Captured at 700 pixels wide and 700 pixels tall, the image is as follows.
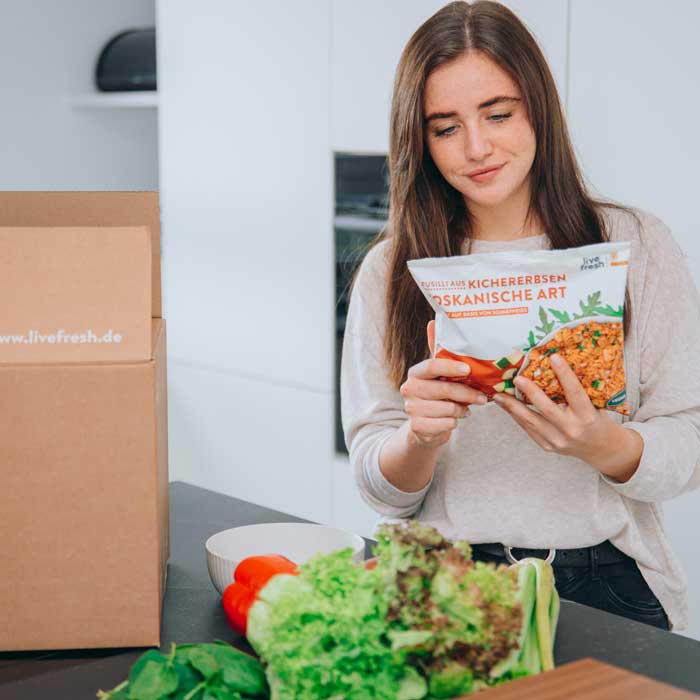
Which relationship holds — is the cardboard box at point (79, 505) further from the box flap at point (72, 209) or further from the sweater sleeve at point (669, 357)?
the sweater sleeve at point (669, 357)

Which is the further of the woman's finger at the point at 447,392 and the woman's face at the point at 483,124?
the woman's face at the point at 483,124

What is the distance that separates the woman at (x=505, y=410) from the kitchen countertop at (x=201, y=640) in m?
0.28

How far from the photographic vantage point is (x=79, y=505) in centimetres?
102

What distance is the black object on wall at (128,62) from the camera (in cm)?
358

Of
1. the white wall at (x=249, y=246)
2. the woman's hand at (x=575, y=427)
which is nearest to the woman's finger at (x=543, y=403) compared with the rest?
the woman's hand at (x=575, y=427)

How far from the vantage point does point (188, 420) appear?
11.6 ft

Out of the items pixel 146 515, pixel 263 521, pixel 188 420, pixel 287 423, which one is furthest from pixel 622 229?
pixel 188 420

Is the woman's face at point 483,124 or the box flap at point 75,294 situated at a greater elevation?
the woman's face at point 483,124

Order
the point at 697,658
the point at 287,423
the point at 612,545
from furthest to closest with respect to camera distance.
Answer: the point at 287,423 → the point at 612,545 → the point at 697,658

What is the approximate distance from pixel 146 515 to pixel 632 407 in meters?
0.72

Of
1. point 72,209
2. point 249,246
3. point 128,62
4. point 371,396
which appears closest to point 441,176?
point 371,396

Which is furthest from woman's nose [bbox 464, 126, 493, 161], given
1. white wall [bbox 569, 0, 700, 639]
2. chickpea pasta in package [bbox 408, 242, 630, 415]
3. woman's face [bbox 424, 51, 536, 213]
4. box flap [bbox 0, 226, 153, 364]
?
white wall [bbox 569, 0, 700, 639]

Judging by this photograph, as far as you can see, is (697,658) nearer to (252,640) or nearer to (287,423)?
(252,640)

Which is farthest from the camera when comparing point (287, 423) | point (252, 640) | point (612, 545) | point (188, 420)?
point (188, 420)
